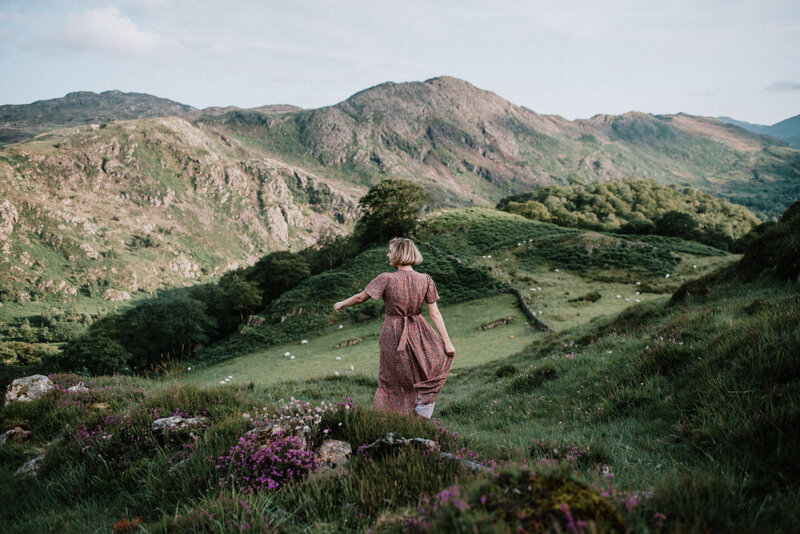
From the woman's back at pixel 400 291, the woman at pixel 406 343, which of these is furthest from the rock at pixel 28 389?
the woman's back at pixel 400 291

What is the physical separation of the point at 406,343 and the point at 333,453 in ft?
8.22

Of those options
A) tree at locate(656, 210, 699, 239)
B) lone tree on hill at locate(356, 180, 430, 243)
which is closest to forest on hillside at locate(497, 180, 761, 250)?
tree at locate(656, 210, 699, 239)

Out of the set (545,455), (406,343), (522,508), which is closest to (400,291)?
(406,343)

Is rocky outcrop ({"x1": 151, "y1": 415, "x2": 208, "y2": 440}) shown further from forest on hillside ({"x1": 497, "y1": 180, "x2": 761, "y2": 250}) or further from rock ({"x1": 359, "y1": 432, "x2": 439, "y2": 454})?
forest on hillside ({"x1": 497, "y1": 180, "x2": 761, "y2": 250})

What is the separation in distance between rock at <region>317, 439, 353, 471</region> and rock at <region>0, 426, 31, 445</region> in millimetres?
5187

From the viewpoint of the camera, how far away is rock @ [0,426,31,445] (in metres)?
5.46

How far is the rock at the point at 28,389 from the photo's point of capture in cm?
677

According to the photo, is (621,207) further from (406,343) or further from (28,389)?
(28,389)

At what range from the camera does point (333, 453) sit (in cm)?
364

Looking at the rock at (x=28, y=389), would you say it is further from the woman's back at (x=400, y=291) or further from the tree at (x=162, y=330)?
the tree at (x=162, y=330)

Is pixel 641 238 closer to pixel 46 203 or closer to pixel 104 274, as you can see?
pixel 104 274

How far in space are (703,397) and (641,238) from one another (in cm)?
4540

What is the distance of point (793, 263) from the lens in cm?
883

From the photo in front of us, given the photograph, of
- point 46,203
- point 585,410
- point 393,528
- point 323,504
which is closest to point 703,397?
point 585,410
